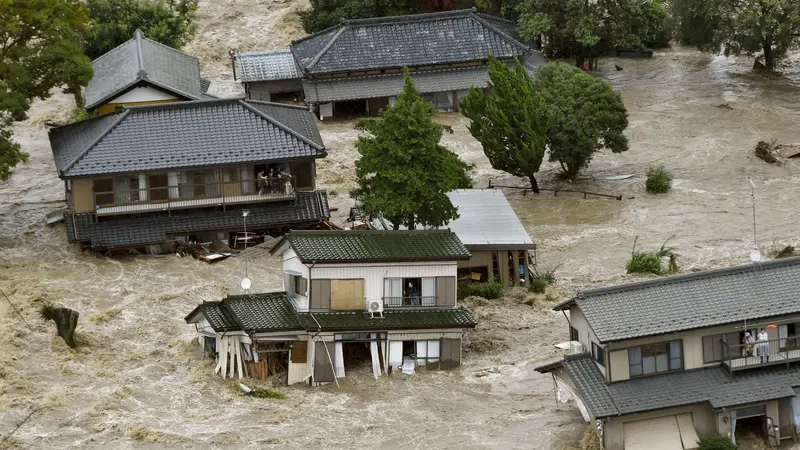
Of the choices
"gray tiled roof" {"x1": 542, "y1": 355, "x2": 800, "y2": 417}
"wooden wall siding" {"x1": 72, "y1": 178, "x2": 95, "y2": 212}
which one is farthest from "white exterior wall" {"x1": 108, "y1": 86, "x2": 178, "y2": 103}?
"gray tiled roof" {"x1": 542, "y1": 355, "x2": 800, "y2": 417}

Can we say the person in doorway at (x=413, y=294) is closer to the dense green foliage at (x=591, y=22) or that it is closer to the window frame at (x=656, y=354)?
the window frame at (x=656, y=354)

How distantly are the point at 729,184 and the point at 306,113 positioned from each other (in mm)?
20058

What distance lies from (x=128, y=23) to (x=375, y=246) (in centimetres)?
3553

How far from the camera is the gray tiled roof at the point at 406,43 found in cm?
8225

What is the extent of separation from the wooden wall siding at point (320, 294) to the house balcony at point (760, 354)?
13.8m

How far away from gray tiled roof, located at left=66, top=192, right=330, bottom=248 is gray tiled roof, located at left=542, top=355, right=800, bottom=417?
20.9 meters

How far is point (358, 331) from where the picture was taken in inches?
2083

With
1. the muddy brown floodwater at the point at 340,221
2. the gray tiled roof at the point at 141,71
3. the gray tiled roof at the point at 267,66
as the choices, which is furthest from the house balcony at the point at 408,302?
the gray tiled roof at the point at 267,66

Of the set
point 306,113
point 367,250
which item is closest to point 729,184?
point 306,113

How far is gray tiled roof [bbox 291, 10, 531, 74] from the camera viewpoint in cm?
8225

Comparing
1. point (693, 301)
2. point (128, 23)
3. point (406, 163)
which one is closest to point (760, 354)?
point (693, 301)

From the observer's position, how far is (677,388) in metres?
47.1

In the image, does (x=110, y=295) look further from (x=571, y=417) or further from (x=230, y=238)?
(x=571, y=417)

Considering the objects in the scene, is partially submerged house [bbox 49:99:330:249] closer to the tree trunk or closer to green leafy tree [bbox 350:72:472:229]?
green leafy tree [bbox 350:72:472:229]
